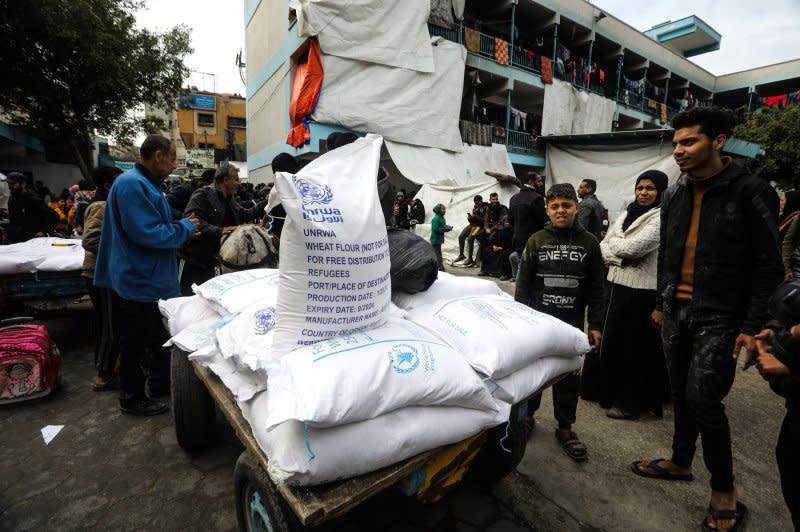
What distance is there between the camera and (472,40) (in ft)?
43.0

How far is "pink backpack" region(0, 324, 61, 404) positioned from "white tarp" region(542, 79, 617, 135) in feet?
51.3

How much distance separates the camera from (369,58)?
35.2 feet

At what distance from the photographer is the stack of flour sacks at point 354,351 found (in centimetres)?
113

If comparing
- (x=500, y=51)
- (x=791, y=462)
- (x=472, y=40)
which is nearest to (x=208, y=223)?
(x=791, y=462)

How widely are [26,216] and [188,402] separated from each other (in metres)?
5.74

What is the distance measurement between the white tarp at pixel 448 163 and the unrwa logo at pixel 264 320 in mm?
10007

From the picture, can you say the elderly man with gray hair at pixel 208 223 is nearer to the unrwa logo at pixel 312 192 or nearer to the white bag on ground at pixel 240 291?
the white bag on ground at pixel 240 291

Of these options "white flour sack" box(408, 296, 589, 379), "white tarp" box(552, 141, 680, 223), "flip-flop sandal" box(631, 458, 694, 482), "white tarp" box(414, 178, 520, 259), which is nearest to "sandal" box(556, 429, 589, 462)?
"flip-flop sandal" box(631, 458, 694, 482)

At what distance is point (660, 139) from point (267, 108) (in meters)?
13.5

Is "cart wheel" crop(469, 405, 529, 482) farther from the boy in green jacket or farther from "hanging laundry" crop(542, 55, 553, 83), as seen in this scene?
"hanging laundry" crop(542, 55, 553, 83)

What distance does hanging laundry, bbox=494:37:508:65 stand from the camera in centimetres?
1365

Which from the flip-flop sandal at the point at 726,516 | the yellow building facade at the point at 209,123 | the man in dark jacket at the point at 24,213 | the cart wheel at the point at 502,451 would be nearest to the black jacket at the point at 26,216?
the man in dark jacket at the point at 24,213

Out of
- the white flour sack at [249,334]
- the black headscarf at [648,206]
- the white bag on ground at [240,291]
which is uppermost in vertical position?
the black headscarf at [648,206]

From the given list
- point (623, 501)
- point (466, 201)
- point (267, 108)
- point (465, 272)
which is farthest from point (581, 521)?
point (267, 108)
